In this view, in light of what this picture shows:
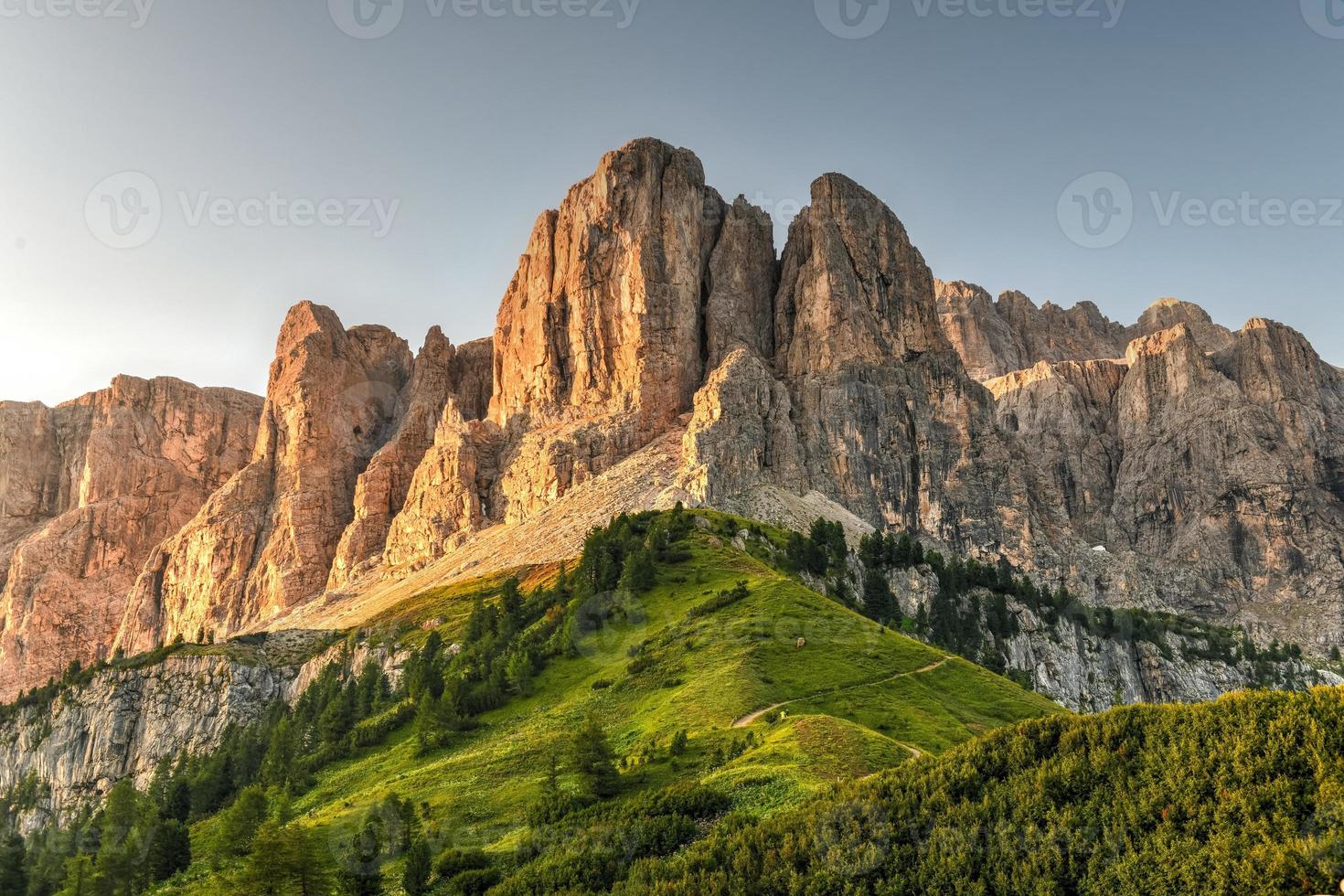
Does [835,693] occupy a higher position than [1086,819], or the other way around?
[835,693]

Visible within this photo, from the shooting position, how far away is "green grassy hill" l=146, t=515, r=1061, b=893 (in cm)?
5112

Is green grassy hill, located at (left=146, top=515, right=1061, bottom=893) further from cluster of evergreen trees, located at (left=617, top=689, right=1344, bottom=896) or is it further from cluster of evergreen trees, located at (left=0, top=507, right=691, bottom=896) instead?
cluster of evergreen trees, located at (left=617, top=689, right=1344, bottom=896)

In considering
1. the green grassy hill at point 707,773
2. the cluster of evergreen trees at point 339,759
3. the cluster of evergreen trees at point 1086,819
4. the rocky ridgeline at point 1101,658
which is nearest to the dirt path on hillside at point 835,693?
the green grassy hill at point 707,773

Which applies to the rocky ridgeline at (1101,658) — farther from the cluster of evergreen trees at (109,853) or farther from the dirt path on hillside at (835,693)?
the cluster of evergreen trees at (109,853)

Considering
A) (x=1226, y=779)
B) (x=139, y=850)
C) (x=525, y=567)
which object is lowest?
(x=139, y=850)

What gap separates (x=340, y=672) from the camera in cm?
12781

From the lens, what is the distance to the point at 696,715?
63094mm

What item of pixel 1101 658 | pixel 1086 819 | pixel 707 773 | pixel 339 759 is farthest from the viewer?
pixel 1101 658

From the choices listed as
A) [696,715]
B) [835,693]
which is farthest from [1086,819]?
[835,693]

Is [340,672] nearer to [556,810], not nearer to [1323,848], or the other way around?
[556,810]

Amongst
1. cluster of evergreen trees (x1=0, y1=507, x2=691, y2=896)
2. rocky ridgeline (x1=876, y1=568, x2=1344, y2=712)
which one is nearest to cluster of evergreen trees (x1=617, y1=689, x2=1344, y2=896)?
cluster of evergreen trees (x1=0, y1=507, x2=691, y2=896)

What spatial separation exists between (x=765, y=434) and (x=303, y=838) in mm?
156670

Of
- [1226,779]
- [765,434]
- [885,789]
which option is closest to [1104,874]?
[1226,779]

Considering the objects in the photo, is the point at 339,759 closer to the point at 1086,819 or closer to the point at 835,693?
the point at 835,693
